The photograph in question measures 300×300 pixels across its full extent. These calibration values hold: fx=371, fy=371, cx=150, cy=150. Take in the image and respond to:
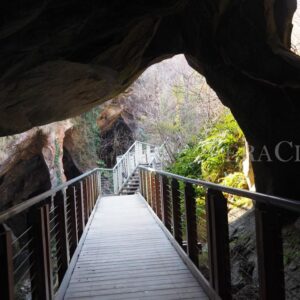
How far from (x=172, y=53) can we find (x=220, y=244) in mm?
3732

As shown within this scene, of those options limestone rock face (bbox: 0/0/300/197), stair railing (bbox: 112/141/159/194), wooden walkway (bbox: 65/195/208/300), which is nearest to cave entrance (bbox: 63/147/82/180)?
stair railing (bbox: 112/141/159/194)

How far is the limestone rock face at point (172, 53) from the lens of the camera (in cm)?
417

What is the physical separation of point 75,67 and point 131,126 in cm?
1902

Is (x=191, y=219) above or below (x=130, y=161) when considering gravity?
below

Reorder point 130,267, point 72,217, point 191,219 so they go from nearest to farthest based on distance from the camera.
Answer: point 191,219 < point 130,267 < point 72,217

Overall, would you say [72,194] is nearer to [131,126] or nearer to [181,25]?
[181,25]

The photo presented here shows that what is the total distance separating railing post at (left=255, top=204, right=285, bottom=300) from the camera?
Answer: 2.27 meters

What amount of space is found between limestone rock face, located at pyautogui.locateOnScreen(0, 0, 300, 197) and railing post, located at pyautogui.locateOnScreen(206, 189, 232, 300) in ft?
7.47

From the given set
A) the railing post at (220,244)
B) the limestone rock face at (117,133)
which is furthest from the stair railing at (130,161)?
the railing post at (220,244)

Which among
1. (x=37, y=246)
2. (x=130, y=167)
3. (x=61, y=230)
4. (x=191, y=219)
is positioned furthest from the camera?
(x=130, y=167)

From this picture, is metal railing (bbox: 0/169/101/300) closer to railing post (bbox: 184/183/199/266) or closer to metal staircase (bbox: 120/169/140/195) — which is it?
railing post (bbox: 184/183/199/266)

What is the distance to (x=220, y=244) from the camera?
3.15 m

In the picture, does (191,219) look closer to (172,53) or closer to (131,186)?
(172,53)

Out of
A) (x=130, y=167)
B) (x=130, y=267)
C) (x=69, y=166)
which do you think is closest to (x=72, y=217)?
(x=130, y=267)
